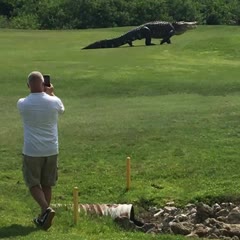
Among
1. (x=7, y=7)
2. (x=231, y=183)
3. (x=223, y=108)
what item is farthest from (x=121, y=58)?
(x=7, y=7)

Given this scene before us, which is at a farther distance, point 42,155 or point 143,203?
point 143,203

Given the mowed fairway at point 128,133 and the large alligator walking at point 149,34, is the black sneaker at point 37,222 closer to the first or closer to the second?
the mowed fairway at point 128,133

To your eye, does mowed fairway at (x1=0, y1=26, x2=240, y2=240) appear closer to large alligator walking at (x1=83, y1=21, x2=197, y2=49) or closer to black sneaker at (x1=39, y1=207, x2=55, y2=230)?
black sneaker at (x1=39, y1=207, x2=55, y2=230)

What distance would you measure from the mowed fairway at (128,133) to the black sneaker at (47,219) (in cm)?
12

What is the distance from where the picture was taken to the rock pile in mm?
8826

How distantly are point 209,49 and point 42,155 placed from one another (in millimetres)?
25153

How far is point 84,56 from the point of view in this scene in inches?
1225

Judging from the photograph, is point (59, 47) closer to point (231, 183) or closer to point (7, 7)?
point (231, 183)

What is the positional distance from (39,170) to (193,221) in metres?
2.08

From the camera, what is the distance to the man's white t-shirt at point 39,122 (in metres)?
8.69

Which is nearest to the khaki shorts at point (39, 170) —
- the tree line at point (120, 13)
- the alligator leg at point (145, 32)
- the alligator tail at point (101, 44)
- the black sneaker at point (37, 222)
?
the black sneaker at point (37, 222)

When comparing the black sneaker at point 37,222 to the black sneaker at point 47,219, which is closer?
the black sneaker at point 47,219

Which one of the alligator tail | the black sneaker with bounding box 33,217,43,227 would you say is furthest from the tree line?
the black sneaker with bounding box 33,217,43,227

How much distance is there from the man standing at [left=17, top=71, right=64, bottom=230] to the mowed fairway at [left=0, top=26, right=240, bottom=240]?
525mm
